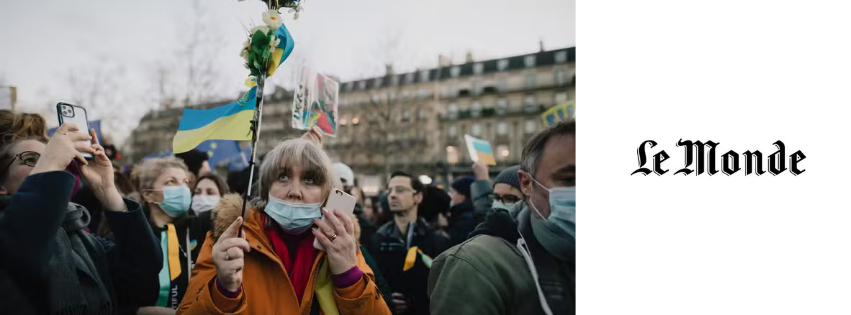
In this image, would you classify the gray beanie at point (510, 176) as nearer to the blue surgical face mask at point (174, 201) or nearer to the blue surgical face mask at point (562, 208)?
the blue surgical face mask at point (562, 208)

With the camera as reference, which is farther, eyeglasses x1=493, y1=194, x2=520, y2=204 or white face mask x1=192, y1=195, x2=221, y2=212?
→ white face mask x1=192, y1=195, x2=221, y2=212

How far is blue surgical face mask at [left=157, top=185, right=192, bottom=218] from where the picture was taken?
2689mm

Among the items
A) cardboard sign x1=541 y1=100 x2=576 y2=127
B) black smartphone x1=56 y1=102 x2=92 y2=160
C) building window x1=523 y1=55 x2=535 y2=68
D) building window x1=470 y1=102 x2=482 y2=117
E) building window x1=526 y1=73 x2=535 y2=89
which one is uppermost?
building window x1=470 y1=102 x2=482 y2=117

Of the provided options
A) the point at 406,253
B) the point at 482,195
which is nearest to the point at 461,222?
the point at 406,253

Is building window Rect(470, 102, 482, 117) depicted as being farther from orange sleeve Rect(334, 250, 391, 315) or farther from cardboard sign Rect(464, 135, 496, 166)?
orange sleeve Rect(334, 250, 391, 315)

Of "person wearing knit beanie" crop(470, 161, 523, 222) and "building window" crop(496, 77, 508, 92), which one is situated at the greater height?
"building window" crop(496, 77, 508, 92)

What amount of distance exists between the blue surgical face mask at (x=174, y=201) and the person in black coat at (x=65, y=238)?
0.93 meters

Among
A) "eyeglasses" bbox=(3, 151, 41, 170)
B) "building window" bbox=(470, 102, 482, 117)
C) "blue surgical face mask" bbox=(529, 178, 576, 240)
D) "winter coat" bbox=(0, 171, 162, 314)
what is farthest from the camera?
"building window" bbox=(470, 102, 482, 117)

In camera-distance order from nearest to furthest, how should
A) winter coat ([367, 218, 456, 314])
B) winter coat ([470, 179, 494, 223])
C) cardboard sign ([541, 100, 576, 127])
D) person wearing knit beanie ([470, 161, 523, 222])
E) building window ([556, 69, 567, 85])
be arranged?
cardboard sign ([541, 100, 576, 127]), building window ([556, 69, 567, 85]), person wearing knit beanie ([470, 161, 523, 222]), winter coat ([470, 179, 494, 223]), winter coat ([367, 218, 456, 314])

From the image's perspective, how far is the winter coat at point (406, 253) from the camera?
126 inches

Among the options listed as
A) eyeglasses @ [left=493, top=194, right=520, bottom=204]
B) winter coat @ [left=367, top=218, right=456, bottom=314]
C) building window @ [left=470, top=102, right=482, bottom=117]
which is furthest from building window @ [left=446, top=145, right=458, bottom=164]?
eyeglasses @ [left=493, top=194, right=520, bottom=204]

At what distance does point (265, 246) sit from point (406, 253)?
1.84 meters

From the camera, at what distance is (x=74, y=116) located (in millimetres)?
1435
